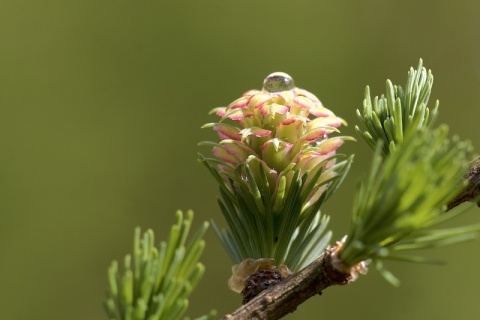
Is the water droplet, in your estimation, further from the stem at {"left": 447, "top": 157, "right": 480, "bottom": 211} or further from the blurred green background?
Answer: the blurred green background

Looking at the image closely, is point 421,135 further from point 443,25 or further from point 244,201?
point 443,25

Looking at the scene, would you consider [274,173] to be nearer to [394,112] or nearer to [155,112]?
[394,112]

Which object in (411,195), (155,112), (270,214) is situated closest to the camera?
(411,195)

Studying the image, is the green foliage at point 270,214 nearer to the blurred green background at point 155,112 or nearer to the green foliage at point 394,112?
the green foliage at point 394,112

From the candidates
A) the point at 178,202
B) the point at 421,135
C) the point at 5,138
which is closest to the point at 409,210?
the point at 421,135

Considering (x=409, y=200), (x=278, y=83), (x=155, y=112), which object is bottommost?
(x=409, y=200)

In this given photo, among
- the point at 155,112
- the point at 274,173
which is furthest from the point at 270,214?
the point at 155,112

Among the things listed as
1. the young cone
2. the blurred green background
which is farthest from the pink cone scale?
the blurred green background
